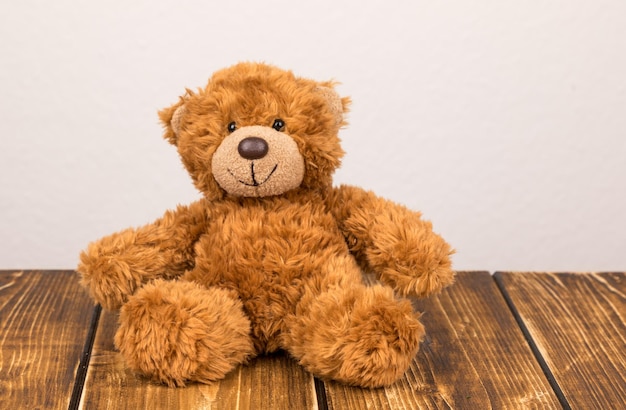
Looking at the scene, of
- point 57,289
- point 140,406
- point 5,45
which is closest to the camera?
point 140,406

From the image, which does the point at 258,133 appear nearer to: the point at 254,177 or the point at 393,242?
the point at 254,177

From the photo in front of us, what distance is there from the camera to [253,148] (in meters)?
0.90

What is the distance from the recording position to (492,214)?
1.72 m

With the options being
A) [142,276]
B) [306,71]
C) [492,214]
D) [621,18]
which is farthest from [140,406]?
[621,18]

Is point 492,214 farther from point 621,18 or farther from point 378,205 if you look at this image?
point 378,205

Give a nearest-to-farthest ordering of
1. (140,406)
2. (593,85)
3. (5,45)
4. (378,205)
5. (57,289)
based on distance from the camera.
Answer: (140,406) < (378,205) < (57,289) < (5,45) < (593,85)

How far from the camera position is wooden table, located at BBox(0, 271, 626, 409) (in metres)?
0.88

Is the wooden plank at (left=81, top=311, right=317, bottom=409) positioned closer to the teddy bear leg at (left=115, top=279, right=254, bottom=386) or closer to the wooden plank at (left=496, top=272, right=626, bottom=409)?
the teddy bear leg at (left=115, top=279, right=254, bottom=386)

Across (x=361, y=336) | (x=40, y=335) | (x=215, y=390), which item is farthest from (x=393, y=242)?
(x=40, y=335)

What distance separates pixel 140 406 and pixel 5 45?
902mm

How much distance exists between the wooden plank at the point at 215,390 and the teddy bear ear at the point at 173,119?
0.25 meters

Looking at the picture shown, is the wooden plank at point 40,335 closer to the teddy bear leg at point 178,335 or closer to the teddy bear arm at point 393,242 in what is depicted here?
the teddy bear leg at point 178,335

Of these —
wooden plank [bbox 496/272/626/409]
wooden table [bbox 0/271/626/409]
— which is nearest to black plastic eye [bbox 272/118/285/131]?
wooden table [bbox 0/271/626/409]

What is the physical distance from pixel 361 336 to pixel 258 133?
0.23 metres
